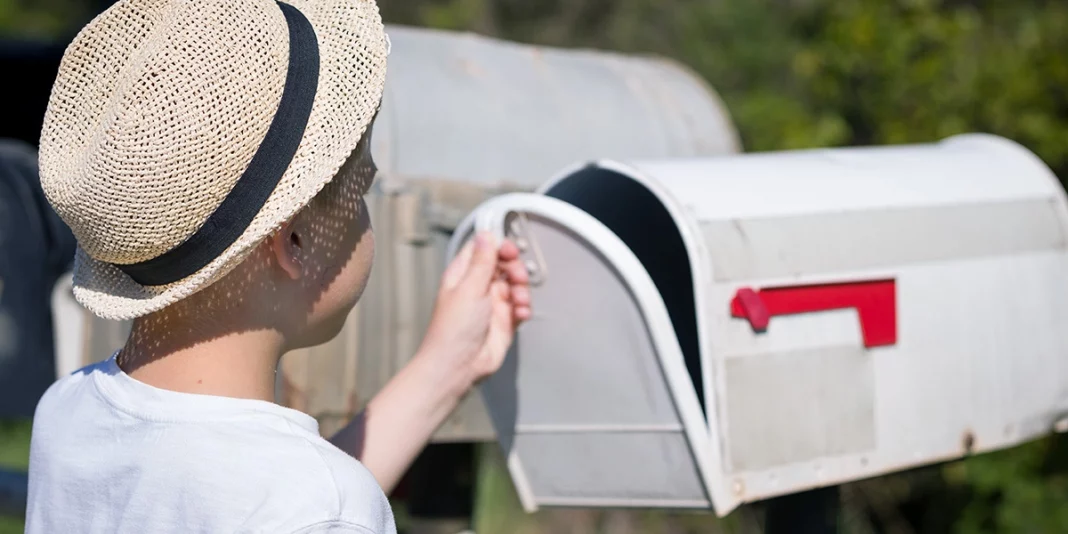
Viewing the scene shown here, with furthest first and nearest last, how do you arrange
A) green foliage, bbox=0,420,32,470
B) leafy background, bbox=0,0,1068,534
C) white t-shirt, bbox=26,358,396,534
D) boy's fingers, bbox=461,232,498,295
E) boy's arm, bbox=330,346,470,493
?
green foliage, bbox=0,420,32,470 → leafy background, bbox=0,0,1068,534 → boy's fingers, bbox=461,232,498,295 → boy's arm, bbox=330,346,470,493 → white t-shirt, bbox=26,358,396,534

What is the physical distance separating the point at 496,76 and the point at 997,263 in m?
1.15

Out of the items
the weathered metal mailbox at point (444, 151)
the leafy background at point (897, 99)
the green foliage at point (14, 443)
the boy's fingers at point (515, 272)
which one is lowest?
the green foliage at point (14, 443)

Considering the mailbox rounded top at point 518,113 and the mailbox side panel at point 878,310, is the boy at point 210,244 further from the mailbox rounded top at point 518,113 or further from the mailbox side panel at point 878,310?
the mailbox rounded top at point 518,113

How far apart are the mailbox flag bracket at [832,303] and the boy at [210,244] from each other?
0.70 m

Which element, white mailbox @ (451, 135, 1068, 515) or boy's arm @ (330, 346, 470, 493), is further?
white mailbox @ (451, 135, 1068, 515)

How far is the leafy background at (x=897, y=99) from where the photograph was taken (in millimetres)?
4219

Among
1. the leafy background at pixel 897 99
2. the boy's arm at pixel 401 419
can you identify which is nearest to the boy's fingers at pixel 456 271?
the boy's arm at pixel 401 419

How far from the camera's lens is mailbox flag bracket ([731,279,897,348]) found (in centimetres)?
171

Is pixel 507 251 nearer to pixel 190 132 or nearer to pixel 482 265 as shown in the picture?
pixel 482 265

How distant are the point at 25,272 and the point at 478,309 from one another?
4.61ft

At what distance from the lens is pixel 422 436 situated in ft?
5.18

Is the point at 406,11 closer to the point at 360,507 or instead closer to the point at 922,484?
the point at 922,484

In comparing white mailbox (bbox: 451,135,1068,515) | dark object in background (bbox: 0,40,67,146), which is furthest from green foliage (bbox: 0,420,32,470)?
white mailbox (bbox: 451,135,1068,515)

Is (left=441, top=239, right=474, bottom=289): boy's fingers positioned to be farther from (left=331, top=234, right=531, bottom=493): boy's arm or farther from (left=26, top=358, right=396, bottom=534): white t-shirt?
(left=26, top=358, right=396, bottom=534): white t-shirt
